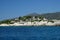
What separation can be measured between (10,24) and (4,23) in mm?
6053

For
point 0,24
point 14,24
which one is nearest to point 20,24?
point 14,24

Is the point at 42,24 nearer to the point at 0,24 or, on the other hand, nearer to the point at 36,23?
the point at 36,23

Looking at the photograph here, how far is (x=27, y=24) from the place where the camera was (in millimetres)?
137625

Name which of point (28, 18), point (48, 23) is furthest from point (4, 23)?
point (48, 23)

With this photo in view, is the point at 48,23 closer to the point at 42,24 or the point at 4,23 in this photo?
the point at 42,24

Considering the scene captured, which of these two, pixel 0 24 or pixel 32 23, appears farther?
pixel 0 24

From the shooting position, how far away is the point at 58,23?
134250 mm

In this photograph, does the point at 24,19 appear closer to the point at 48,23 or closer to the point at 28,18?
the point at 28,18

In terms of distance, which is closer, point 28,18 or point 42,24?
point 42,24

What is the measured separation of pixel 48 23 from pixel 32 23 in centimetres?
761

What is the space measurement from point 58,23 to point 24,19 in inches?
732

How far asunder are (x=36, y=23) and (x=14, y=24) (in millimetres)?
11063

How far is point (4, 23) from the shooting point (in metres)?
144

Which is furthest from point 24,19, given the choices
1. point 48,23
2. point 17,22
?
point 48,23
